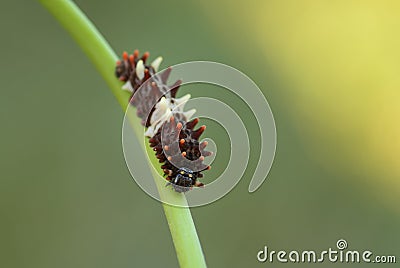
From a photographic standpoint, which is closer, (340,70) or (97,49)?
(97,49)

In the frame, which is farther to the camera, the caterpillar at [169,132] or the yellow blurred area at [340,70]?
the yellow blurred area at [340,70]

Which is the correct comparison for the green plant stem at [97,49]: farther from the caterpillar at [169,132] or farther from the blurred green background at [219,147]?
the blurred green background at [219,147]

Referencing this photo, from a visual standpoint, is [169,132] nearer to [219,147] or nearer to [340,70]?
[219,147]

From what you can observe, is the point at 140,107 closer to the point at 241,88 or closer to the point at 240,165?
the point at 240,165

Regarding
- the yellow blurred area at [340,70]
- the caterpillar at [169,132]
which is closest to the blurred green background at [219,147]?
the yellow blurred area at [340,70]

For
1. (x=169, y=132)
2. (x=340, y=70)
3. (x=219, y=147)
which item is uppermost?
(x=340, y=70)

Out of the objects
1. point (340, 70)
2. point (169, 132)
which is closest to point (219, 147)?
point (340, 70)

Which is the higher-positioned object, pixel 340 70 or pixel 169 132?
pixel 340 70
